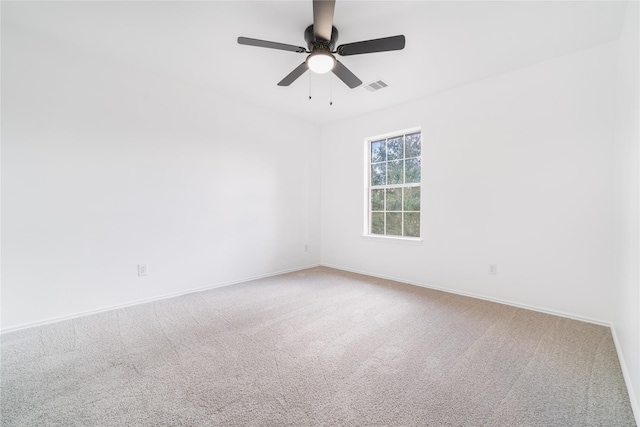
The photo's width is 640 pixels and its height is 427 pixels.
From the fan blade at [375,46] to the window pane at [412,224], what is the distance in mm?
2346

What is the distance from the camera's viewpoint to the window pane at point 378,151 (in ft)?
13.7

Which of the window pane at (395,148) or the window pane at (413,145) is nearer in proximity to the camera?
the window pane at (413,145)

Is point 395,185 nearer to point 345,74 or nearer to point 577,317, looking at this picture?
point 345,74

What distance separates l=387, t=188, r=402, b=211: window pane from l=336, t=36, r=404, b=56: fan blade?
7.53ft

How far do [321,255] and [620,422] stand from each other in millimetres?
3914

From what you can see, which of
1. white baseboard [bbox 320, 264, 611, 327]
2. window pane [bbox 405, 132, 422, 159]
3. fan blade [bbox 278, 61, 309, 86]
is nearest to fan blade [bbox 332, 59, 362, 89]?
fan blade [bbox 278, 61, 309, 86]

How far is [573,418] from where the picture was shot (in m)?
1.34

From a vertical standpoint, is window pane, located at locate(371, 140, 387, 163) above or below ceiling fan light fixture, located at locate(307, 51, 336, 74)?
below

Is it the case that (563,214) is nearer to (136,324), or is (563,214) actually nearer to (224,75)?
(224,75)

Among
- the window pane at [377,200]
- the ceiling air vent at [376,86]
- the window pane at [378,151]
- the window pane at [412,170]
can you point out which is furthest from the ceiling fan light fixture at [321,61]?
the window pane at [377,200]

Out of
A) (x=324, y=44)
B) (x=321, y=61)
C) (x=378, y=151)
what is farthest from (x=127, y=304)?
(x=378, y=151)

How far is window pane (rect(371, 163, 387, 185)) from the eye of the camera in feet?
13.7

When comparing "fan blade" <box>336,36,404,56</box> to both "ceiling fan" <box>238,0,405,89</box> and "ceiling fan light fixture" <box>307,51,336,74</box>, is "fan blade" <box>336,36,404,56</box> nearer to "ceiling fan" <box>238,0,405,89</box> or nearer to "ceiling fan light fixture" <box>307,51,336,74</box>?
"ceiling fan" <box>238,0,405,89</box>

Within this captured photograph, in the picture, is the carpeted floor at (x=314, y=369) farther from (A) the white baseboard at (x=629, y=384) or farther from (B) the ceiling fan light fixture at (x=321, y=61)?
(B) the ceiling fan light fixture at (x=321, y=61)
